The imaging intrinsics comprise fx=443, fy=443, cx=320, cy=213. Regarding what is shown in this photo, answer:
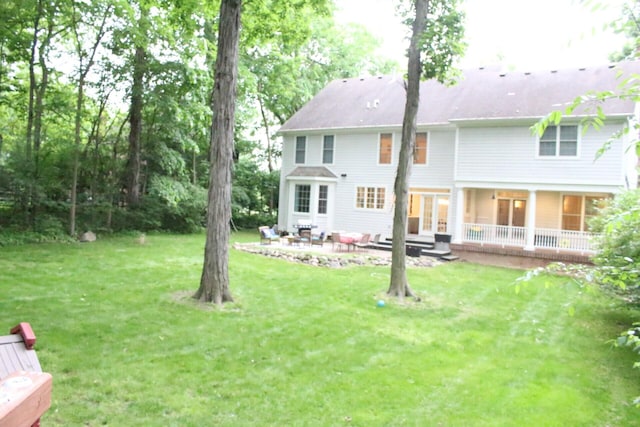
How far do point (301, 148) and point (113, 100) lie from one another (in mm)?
8808

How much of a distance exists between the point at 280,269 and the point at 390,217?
8373 millimetres

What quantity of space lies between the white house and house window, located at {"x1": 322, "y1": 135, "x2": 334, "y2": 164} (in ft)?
0.16

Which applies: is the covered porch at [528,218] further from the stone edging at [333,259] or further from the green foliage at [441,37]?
the green foliage at [441,37]

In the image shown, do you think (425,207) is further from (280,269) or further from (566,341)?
(566,341)

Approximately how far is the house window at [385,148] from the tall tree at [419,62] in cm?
1022

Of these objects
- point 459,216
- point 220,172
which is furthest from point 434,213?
point 220,172

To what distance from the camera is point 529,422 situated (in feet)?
14.9

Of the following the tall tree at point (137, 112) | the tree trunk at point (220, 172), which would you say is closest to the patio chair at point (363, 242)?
the tree trunk at point (220, 172)

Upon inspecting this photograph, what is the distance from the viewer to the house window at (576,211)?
17281mm

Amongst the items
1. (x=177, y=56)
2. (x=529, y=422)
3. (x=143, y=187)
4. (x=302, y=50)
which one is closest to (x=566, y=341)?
(x=529, y=422)

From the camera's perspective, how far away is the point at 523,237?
16.6m

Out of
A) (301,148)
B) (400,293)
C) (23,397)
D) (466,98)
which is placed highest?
(466,98)

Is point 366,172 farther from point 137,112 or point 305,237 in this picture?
point 137,112

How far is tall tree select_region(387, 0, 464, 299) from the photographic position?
8.85 metres
